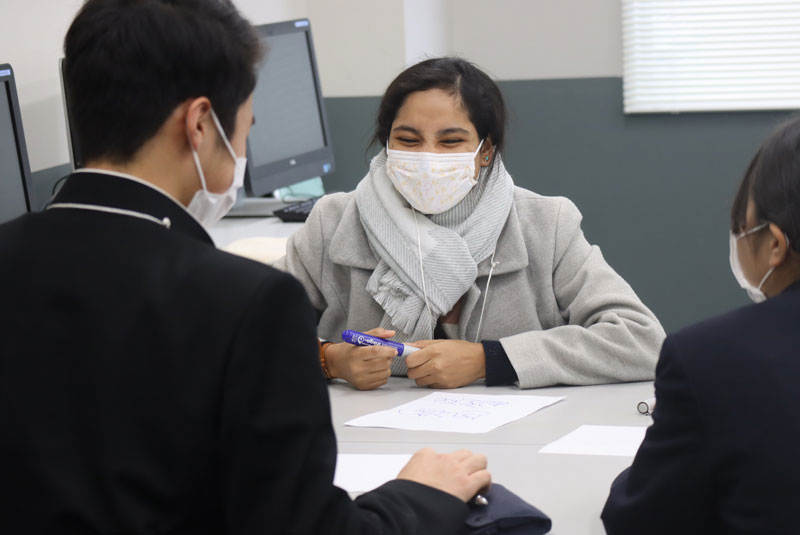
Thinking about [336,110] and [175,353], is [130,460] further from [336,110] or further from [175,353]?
[336,110]

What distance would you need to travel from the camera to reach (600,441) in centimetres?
151

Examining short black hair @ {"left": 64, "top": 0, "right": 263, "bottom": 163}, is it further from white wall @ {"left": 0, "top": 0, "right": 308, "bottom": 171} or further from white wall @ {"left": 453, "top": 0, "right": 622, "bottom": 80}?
white wall @ {"left": 453, "top": 0, "right": 622, "bottom": 80}

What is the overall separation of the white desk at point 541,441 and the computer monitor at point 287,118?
138 cm

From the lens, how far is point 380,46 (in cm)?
376

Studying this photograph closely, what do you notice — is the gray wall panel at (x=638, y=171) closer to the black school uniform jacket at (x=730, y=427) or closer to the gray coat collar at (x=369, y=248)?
the gray coat collar at (x=369, y=248)

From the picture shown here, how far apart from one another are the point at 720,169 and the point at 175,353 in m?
3.49

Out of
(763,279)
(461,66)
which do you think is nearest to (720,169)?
(461,66)

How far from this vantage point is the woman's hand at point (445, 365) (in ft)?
5.91

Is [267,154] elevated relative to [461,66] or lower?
lower

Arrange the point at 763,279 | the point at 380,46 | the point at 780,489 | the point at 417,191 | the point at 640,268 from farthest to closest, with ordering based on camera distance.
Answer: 1. the point at 640,268
2. the point at 380,46
3. the point at 417,191
4. the point at 763,279
5. the point at 780,489

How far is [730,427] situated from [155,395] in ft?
1.90

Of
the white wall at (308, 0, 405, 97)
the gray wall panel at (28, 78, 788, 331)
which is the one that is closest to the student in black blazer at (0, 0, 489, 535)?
the white wall at (308, 0, 405, 97)

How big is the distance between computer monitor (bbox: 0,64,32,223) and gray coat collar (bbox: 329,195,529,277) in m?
0.68

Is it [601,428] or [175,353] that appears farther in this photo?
[601,428]
